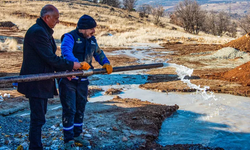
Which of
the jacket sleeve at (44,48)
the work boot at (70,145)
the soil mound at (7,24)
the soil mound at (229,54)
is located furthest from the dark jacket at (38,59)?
→ the soil mound at (7,24)

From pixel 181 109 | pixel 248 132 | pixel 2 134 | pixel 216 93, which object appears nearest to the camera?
pixel 2 134

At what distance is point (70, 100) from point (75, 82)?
255 millimetres

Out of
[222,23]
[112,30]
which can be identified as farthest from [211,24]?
[112,30]

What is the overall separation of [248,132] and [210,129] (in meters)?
0.72

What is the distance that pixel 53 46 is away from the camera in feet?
11.0

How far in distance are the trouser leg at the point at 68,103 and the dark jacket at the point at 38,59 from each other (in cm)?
25

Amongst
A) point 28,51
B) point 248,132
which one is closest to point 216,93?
point 248,132

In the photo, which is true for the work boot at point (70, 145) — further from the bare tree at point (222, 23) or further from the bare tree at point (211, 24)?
the bare tree at point (211, 24)

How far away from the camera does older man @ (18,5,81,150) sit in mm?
3012

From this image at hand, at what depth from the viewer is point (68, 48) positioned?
3.38 metres

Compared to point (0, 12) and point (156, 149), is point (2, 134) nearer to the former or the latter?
point (156, 149)

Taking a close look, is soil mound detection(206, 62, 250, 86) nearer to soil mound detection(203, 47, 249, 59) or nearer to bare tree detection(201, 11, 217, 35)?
soil mound detection(203, 47, 249, 59)

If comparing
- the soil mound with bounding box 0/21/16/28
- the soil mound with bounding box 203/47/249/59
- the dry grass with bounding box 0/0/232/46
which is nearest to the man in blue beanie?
the soil mound with bounding box 203/47/249/59

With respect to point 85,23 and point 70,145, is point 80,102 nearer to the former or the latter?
point 70,145
